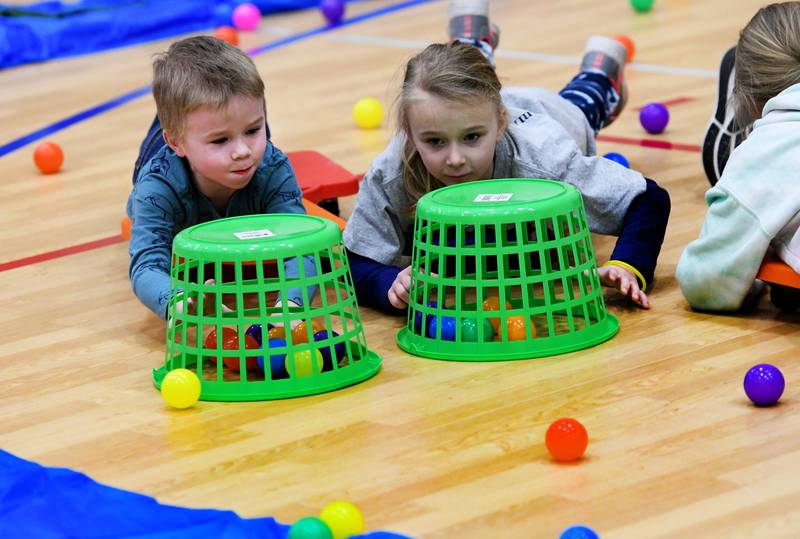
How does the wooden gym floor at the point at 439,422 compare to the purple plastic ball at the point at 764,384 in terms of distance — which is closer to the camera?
the wooden gym floor at the point at 439,422

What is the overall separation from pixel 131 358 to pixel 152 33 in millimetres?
3907

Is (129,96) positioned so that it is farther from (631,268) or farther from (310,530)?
(310,530)

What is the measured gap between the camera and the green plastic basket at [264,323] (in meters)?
2.14

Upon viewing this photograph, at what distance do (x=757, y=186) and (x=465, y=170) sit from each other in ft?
1.80

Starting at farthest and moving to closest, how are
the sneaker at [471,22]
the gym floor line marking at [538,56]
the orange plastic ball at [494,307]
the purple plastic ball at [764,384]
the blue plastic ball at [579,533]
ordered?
the gym floor line marking at [538,56] → the sneaker at [471,22] → the orange plastic ball at [494,307] → the purple plastic ball at [764,384] → the blue plastic ball at [579,533]

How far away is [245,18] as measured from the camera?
6.17 meters

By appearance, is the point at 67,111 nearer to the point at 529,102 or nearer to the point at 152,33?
the point at 152,33

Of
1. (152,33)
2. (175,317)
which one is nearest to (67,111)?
(152,33)

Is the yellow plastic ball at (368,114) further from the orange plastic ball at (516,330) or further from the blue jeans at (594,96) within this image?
the orange plastic ball at (516,330)

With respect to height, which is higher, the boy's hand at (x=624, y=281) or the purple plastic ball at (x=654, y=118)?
the boy's hand at (x=624, y=281)

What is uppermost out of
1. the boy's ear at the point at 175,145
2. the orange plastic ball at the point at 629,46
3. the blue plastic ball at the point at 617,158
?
the boy's ear at the point at 175,145

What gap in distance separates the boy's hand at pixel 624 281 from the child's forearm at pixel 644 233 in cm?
4

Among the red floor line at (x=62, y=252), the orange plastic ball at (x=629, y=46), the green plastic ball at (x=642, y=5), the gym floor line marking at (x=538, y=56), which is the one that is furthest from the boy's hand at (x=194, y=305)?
the green plastic ball at (x=642, y=5)

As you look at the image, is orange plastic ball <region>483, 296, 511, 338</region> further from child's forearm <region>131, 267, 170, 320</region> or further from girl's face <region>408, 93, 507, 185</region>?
child's forearm <region>131, 267, 170, 320</region>
